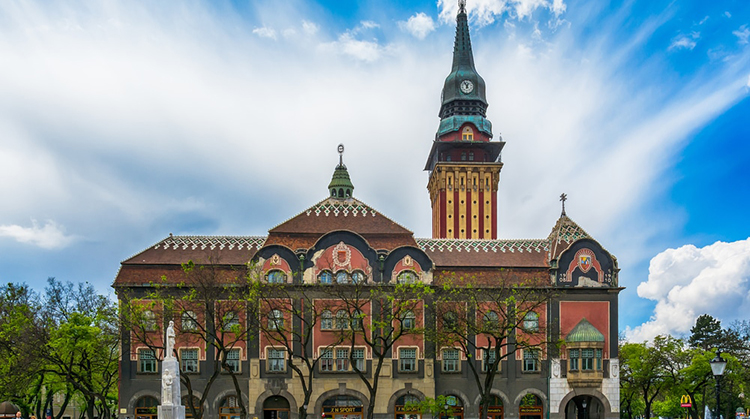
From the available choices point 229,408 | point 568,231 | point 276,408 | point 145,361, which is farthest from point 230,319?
point 568,231

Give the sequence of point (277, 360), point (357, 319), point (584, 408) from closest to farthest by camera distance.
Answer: point (357, 319), point (277, 360), point (584, 408)

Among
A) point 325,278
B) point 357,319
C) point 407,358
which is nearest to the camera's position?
point 357,319

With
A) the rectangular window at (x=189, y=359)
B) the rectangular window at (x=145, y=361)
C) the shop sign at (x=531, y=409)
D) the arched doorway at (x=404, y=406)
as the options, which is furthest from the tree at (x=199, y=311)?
the shop sign at (x=531, y=409)

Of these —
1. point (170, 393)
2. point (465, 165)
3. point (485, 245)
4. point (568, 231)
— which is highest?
point (465, 165)

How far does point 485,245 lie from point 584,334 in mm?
10842

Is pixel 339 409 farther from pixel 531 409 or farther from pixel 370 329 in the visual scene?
pixel 531 409

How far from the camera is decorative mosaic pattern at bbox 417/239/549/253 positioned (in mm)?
60219

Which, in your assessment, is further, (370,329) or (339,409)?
(339,409)

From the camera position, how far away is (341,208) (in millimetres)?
59875

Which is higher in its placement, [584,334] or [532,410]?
[584,334]

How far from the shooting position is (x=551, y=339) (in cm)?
5450

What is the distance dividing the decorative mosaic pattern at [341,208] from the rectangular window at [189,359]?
556 inches

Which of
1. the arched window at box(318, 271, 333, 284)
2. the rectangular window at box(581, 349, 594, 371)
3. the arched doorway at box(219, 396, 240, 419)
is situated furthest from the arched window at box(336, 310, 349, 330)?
the rectangular window at box(581, 349, 594, 371)

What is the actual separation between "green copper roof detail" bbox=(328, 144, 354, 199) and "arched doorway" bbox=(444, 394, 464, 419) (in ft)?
64.4
